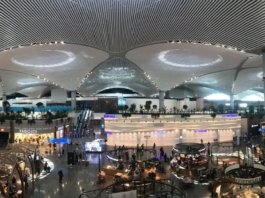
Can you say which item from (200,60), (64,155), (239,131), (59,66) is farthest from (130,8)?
(239,131)

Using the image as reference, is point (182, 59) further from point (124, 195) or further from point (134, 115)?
point (124, 195)

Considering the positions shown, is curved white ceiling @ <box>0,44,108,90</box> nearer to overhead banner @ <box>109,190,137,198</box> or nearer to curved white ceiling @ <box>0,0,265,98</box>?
curved white ceiling @ <box>0,0,265,98</box>

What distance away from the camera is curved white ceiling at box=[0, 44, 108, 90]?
1329 inches

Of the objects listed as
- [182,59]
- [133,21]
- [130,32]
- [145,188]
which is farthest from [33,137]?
[145,188]

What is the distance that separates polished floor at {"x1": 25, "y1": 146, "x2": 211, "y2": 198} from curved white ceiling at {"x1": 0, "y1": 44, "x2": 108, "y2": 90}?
43.6ft

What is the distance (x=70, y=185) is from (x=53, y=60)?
23533mm

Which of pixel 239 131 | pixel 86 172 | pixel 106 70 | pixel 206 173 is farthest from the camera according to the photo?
pixel 106 70

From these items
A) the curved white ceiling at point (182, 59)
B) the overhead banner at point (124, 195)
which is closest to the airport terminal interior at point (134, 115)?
the overhead banner at point (124, 195)

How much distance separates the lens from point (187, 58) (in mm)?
38844

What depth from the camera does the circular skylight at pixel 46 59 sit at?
36.1 m

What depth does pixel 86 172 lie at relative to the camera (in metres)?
23.6

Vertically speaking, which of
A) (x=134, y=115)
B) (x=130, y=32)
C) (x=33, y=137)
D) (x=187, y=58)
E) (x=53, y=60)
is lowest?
(x=33, y=137)

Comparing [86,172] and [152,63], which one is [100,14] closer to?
[86,172]

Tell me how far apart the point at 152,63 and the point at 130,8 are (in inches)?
791
